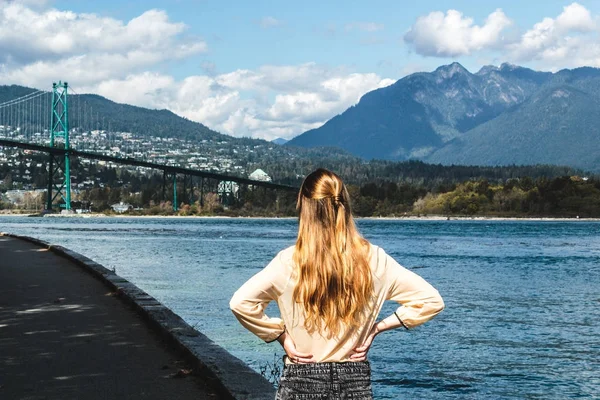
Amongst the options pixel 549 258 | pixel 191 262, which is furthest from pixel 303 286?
pixel 549 258

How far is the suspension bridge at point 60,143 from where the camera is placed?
89744 mm

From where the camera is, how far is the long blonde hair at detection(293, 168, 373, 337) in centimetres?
280

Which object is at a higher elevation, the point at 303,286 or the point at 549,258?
the point at 303,286

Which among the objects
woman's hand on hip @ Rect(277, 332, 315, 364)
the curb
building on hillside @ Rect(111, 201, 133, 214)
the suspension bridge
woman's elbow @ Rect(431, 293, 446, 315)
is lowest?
building on hillside @ Rect(111, 201, 133, 214)

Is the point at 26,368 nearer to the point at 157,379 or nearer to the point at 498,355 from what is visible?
the point at 157,379

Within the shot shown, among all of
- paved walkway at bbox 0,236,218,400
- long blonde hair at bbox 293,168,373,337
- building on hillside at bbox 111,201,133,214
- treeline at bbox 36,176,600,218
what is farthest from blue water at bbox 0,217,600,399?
building on hillside at bbox 111,201,133,214

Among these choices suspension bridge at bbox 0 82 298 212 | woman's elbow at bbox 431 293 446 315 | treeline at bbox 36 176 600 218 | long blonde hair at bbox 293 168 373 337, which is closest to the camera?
long blonde hair at bbox 293 168 373 337

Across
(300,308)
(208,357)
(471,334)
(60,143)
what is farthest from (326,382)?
(60,143)

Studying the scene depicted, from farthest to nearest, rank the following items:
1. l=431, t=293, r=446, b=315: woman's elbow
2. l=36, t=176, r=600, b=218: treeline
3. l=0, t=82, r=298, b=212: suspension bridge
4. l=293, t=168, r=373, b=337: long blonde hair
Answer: l=36, t=176, r=600, b=218: treeline → l=0, t=82, r=298, b=212: suspension bridge → l=431, t=293, r=446, b=315: woman's elbow → l=293, t=168, r=373, b=337: long blonde hair

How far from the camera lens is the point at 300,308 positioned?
2855mm

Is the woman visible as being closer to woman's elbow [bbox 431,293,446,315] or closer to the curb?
woman's elbow [bbox 431,293,446,315]

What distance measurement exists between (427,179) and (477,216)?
50575 millimetres

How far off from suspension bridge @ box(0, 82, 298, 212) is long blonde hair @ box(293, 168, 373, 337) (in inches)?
3084

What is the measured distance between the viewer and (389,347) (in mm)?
11570
